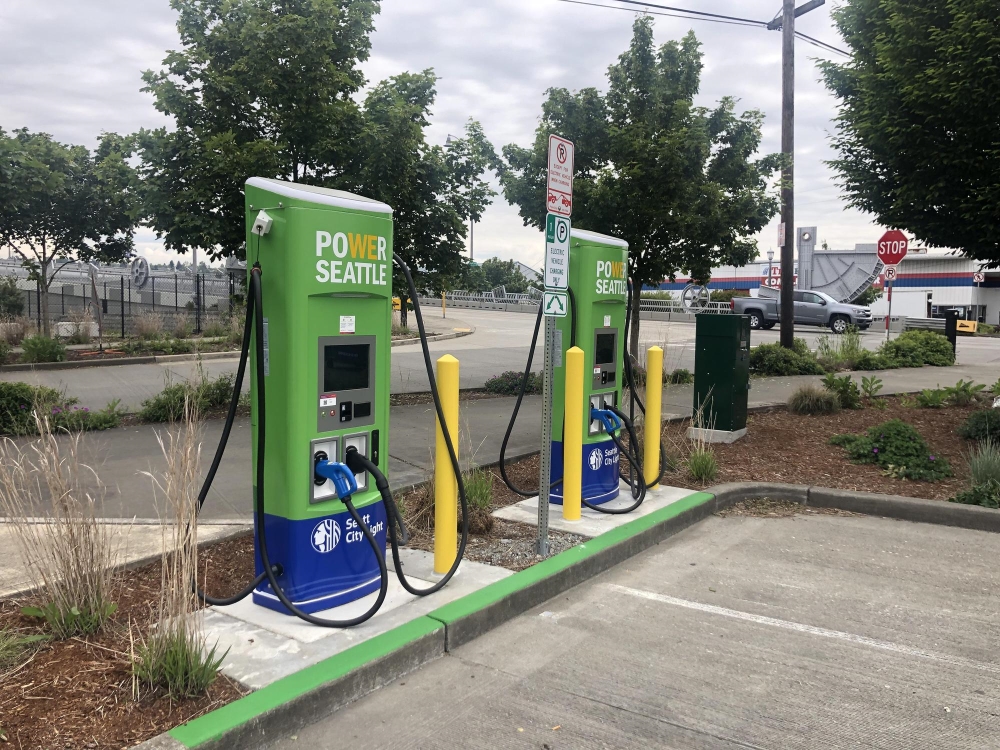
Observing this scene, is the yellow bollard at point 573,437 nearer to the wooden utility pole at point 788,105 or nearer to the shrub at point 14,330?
the wooden utility pole at point 788,105

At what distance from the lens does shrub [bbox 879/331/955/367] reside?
19.2 m

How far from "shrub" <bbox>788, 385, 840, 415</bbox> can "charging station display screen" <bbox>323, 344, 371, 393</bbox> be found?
8.23 m

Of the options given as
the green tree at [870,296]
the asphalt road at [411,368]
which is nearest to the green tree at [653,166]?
the asphalt road at [411,368]

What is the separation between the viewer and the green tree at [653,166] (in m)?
12.1

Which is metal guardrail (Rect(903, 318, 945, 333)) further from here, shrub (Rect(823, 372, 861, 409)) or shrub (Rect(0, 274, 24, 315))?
shrub (Rect(0, 274, 24, 315))

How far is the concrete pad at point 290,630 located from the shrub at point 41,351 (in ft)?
46.5

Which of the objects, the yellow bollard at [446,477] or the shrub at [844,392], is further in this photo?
the shrub at [844,392]

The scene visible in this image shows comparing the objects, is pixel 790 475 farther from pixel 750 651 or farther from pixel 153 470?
pixel 153 470

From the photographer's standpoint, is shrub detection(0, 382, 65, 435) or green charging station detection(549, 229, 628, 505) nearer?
green charging station detection(549, 229, 628, 505)

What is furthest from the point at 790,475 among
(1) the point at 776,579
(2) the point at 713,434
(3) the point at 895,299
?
(3) the point at 895,299

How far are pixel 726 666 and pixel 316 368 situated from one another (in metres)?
2.52

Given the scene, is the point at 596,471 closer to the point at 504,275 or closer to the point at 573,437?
the point at 573,437

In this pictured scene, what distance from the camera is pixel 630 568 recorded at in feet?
17.6

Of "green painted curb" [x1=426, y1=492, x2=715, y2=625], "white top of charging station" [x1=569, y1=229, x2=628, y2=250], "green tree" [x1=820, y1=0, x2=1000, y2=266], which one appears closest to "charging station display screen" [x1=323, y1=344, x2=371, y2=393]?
"green painted curb" [x1=426, y1=492, x2=715, y2=625]
